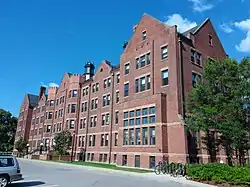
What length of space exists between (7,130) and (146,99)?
7043cm

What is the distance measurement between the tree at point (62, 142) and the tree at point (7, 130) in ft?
156

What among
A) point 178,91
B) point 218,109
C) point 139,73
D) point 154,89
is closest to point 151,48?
point 139,73

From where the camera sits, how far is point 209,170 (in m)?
16.7

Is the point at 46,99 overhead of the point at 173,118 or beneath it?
overhead

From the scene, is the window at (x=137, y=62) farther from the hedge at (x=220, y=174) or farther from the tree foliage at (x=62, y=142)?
the tree foliage at (x=62, y=142)

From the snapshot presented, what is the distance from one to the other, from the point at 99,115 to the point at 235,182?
29.4 m

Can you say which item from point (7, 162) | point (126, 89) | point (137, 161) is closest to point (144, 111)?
point (137, 161)

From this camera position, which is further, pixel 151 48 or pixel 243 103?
pixel 151 48

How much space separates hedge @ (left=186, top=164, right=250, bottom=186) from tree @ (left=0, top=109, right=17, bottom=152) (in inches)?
3018

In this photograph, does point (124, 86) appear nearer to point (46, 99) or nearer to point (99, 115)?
point (99, 115)

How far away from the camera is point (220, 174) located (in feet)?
52.1

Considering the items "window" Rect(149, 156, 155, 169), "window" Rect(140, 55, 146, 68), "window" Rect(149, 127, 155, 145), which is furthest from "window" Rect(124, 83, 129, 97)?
"window" Rect(149, 156, 155, 169)

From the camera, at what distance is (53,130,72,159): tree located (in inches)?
1619

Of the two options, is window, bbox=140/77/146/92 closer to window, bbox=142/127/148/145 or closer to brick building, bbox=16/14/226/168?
brick building, bbox=16/14/226/168
